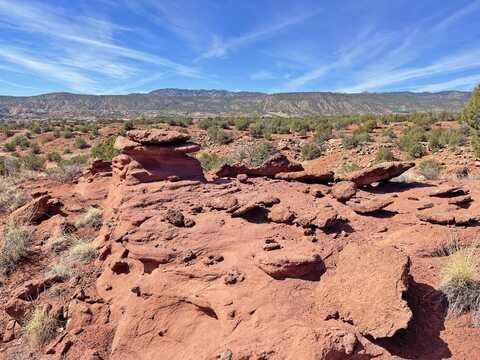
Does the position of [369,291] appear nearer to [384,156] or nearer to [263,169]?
[263,169]

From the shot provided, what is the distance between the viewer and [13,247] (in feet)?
22.6

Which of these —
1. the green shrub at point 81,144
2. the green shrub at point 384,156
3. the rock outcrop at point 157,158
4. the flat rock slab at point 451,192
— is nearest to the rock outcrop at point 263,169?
the rock outcrop at point 157,158

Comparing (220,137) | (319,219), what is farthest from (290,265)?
(220,137)

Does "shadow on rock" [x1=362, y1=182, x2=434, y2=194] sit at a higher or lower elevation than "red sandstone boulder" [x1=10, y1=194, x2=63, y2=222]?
higher

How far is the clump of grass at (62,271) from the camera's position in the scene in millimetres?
5941

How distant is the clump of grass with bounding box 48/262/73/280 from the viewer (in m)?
5.94

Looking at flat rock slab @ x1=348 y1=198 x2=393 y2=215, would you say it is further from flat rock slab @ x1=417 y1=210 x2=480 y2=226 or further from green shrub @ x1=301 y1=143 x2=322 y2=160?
green shrub @ x1=301 y1=143 x2=322 y2=160

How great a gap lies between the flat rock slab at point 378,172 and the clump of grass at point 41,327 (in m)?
6.37

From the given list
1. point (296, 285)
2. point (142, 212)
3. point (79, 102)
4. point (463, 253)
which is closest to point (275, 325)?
point (296, 285)

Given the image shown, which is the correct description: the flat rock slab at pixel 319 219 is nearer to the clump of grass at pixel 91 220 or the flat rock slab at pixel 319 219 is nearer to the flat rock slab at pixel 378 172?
the flat rock slab at pixel 378 172

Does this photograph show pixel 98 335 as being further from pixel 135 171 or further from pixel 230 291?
pixel 135 171

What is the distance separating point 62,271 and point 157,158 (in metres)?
3.09

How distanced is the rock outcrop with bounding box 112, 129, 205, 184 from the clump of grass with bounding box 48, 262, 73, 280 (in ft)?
7.48

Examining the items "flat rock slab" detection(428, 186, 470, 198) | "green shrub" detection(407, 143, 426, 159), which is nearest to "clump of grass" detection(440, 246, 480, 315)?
"flat rock slab" detection(428, 186, 470, 198)
